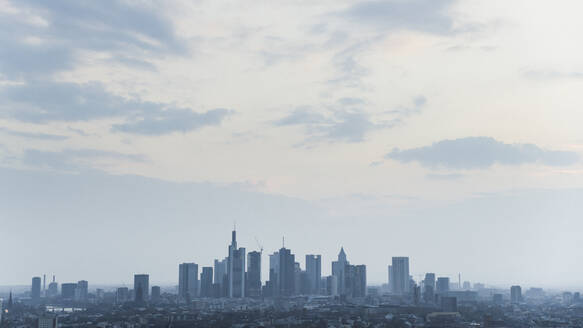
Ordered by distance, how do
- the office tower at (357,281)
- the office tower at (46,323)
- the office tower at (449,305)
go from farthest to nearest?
1. the office tower at (357,281)
2. the office tower at (449,305)
3. the office tower at (46,323)

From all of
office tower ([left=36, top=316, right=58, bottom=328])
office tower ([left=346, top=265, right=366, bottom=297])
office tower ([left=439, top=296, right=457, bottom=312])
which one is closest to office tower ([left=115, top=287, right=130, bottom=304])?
office tower ([left=346, top=265, right=366, bottom=297])

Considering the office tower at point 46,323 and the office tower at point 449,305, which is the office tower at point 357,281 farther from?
the office tower at point 46,323

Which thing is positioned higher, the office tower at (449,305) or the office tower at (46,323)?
the office tower at (449,305)

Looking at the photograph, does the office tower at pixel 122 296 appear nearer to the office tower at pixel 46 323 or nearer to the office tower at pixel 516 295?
the office tower at pixel 46 323

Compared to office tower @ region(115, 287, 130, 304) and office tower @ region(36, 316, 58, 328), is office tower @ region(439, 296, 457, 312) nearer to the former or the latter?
office tower @ region(36, 316, 58, 328)

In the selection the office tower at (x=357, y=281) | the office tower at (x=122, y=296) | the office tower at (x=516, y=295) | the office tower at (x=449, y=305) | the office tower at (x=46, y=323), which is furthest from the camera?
the office tower at (x=357, y=281)

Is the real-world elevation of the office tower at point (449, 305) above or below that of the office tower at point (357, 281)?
below

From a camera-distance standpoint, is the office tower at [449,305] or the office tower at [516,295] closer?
the office tower at [449,305]

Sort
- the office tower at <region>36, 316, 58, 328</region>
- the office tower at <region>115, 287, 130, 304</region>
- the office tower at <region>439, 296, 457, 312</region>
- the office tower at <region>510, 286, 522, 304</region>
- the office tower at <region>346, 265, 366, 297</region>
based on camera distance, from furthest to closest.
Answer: the office tower at <region>346, 265, 366, 297</region> < the office tower at <region>115, 287, 130, 304</region> < the office tower at <region>510, 286, 522, 304</region> < the office tower at <region>439, 296, 457, 312</region> < the office tower at <region>36, 316, 58, 328</region>

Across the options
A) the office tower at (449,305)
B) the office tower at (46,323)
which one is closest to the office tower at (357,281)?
the office tower at (449,305)

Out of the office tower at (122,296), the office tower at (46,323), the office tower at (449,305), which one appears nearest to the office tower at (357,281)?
the office tower at (449,305)

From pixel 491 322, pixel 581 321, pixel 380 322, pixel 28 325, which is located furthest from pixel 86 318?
pixel 581 321

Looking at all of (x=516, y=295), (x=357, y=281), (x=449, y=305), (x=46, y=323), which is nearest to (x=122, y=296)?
(x=357, y=281)
